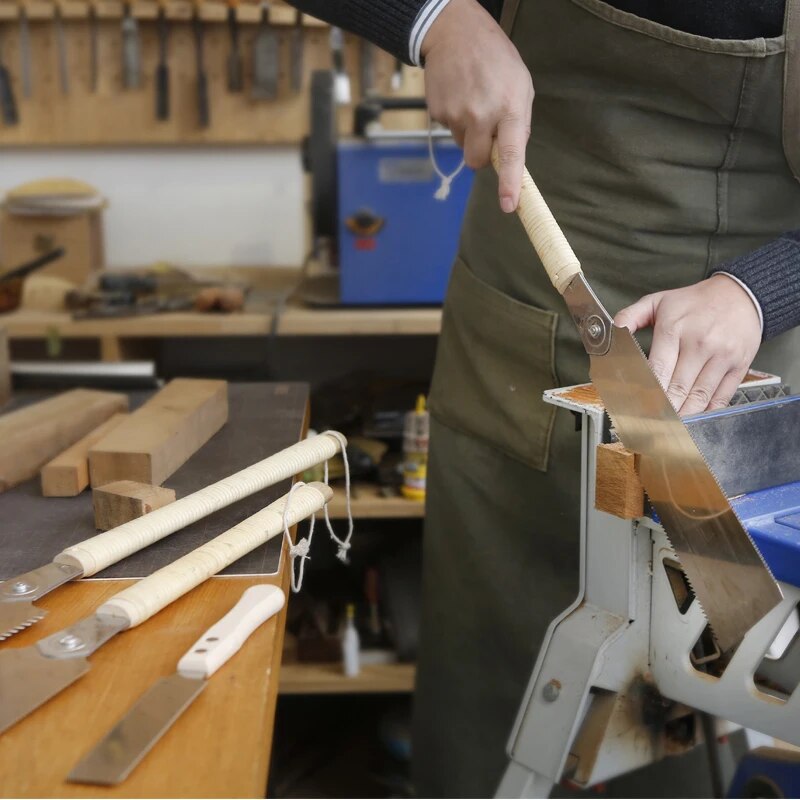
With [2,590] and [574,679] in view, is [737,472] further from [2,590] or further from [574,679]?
[2,590]

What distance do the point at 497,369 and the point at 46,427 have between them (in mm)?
540

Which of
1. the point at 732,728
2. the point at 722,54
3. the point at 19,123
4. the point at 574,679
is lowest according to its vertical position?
the point at 732,728

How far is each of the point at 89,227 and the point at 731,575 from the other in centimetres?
186

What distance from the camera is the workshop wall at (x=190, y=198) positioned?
243 cm

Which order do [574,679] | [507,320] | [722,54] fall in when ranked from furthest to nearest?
[507,320] → [722,54] → [574,679]

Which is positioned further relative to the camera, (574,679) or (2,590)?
(574,679)

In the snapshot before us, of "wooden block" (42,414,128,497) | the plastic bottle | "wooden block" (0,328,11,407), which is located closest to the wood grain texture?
"wooden block" (42,414,128,497)

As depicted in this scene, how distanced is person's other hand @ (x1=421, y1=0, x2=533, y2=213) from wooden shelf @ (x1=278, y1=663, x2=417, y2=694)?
1270 mm

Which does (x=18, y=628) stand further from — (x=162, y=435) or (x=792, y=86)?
(x=792, y=86)

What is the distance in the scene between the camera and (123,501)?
87cm

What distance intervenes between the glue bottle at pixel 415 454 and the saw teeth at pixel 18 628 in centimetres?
122

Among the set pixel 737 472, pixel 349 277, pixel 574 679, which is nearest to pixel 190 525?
pixel 574 679

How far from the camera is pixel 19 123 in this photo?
2.35 metres

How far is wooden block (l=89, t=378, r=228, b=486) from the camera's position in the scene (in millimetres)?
959
